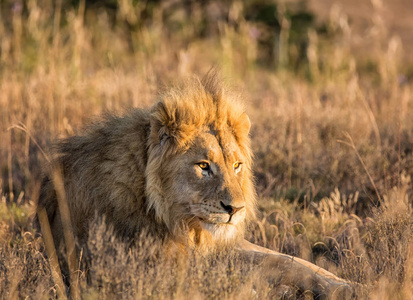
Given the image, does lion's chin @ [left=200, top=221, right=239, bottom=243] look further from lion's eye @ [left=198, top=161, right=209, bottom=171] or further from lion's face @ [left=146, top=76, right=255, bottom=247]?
lion's eye @ [left=198, top=161, right=209, bottom=171]

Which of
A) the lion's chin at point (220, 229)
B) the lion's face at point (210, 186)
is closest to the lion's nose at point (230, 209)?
the lion's face at point (210, 186)

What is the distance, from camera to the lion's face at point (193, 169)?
4105 mm

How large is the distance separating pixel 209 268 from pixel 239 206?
1.53 ft

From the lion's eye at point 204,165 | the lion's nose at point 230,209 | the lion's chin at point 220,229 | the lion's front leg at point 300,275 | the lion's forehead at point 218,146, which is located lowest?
the lion's front leg at point 300,275

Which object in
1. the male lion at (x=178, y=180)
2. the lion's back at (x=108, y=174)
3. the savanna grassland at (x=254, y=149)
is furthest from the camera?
the lion's back at (x=108, y=174)

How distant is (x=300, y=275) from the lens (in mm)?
4301

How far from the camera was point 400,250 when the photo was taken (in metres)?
3.98

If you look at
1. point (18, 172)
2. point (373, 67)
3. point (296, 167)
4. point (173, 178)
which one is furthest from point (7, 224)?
point (373, 67)

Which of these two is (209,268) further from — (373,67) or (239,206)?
(373,67)

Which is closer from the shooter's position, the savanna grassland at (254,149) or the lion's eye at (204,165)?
the savanna grassland at (254,149)

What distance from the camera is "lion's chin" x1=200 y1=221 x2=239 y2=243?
411cm

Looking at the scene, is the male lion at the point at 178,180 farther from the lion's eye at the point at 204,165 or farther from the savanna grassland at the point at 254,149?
the savanna grassland at the point at 254,149

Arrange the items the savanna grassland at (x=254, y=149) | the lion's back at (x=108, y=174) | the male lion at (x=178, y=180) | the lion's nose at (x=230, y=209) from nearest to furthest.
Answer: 1. the savanna grassland at (x=254, y=149)
2. the lion's nose at (x=230, y=209)
3. the male lion at (x=178, y=180)
4. the lion's back at (x=108, y=174)

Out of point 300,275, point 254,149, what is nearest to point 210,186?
point 300,275
